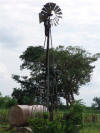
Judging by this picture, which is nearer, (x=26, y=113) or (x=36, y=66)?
(x=26, y=113)

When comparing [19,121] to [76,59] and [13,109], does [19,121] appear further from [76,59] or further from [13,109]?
[76,59]

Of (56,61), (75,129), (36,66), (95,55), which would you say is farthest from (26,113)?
(36,66)

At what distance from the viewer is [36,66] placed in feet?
166

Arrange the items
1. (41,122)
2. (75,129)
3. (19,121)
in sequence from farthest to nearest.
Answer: (19,121) → (75,129) → (41,122)

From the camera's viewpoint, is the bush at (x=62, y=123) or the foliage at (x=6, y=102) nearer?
the bush at (x=62, y=123)

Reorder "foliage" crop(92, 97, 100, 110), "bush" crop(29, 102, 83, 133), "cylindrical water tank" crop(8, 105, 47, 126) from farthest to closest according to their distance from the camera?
"foliage" crop(92, 97, 100, 110) < "cylindrical water tank" crop(8, 105, 47, 126) < "bush" crop(29, 102, 83, 133)

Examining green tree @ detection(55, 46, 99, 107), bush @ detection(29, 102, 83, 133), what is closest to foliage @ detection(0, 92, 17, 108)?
green tree @ detection(55, 46, 99, 107)

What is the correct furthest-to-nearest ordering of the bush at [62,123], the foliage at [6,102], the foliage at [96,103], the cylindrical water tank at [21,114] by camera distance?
the foliage at [96,103] → the foliage at [6,102] → the cylindrical water tank at [21,114] → the bush at [62,123]

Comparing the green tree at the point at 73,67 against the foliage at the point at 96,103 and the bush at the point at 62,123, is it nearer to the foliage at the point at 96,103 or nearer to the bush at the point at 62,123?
the foliage at the point at 96,103

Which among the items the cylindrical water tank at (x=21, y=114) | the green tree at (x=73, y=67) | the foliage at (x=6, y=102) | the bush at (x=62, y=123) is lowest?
the bush at (x=62, y=123)

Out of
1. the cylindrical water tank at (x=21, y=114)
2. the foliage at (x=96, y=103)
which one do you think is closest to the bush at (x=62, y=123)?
the cylindrical water tank at (x=21, y=114)

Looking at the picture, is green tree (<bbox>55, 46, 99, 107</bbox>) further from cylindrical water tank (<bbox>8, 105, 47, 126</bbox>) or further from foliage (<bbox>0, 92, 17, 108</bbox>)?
cylindrical water tank (<bbox>8, 105, 47, 126</bbox>)

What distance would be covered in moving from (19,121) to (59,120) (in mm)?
11138

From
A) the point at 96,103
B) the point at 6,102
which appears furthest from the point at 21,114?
the point at 96,103
